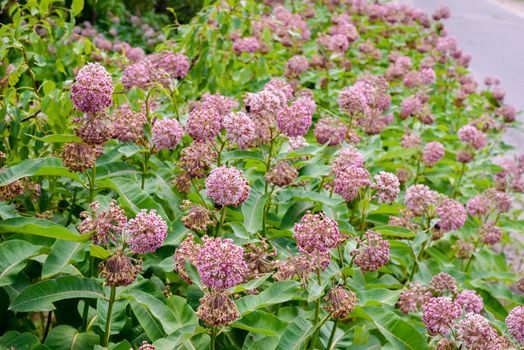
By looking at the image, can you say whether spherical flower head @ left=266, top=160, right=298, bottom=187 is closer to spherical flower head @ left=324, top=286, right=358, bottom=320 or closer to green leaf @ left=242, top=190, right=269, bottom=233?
green leaf @ left=242, top=190, right=269, bottom=233

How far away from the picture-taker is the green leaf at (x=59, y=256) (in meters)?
2.37

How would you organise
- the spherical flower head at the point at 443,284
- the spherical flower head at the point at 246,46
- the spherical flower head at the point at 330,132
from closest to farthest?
the spherical flower head at the point at 443,284 → the spherical flower head at the point at 330,132 → the spherical flower head at the point at 246,46

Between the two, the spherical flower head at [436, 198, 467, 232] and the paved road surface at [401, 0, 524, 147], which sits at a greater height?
the spherical flower head at [436, 198, 467, 232]

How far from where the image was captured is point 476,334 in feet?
7.07

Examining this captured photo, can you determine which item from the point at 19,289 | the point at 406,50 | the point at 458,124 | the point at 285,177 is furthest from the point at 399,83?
the point at 19,289

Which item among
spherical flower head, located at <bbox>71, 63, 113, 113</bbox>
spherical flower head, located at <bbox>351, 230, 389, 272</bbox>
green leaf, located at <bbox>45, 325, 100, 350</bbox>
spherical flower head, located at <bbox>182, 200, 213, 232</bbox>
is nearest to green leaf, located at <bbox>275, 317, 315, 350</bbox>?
spherical flower head, located at <bbox>351, 230, 389, 272</bbox>

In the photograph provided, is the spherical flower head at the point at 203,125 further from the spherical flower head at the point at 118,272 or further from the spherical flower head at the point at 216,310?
the spherical flower head at the point at 216,310

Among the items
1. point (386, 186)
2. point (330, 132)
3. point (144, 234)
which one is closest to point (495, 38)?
point (330, 132)

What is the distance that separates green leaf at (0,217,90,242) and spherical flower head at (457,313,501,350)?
133 cm

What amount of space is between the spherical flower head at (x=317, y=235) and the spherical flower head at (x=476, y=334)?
53 cm

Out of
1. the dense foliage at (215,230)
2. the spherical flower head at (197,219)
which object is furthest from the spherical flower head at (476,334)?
the spherical flower head at (197,219)

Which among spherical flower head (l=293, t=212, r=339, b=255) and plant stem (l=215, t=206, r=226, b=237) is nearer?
spherical flower head (l=293, t=212, r=339, b=255)

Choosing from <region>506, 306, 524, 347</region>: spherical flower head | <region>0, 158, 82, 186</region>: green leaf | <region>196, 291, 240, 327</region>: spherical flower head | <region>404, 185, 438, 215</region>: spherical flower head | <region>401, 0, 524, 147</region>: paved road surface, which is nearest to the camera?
<region>196, 291, 240, 327</region>: spherical flower head

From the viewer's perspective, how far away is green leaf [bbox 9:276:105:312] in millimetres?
2326
